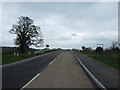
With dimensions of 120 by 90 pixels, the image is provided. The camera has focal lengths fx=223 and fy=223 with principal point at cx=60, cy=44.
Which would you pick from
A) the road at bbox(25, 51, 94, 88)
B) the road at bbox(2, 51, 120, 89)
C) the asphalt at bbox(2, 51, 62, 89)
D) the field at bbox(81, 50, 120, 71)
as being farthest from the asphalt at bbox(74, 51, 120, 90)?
the asphalt at bbox(2, 51, 62, 89)

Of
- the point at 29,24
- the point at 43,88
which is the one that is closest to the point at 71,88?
the point at 43,88

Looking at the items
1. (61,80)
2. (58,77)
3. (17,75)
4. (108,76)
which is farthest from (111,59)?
(61,80)

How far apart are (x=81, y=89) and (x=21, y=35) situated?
5468cm

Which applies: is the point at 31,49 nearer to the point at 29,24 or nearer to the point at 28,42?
the point at 28,42

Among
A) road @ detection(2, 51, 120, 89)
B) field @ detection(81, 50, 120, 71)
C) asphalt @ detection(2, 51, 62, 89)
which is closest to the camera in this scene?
asphalt @ detection(2, 51, 62, 89)

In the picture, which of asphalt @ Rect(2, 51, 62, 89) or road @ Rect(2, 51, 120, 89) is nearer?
asphalt @ Rect(2, 51, 62, 89)

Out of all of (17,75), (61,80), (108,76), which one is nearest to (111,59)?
(108,76)

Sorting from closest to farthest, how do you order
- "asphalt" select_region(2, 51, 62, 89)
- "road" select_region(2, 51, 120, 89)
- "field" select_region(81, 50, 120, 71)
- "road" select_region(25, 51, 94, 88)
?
1. "road" select_region(25, 51, 94, 88)
2. "asphalt" select_region(2, 51, 62, 89)
3. "road" select_region(2, 51, 120, 89)
4. "field" select_region(81, 50, 120, 71)

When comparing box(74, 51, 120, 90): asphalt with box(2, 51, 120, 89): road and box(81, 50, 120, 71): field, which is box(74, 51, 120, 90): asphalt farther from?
box(81, 50, 120, 71): field

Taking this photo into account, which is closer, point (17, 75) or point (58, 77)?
point (58, 77)

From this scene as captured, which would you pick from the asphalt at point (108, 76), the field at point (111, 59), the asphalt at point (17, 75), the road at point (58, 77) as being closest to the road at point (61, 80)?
the road at point (58, 77)

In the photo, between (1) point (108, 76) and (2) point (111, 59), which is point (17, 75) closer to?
(1) point (108, 76)

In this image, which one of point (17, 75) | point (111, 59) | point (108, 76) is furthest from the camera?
point (111, 59)

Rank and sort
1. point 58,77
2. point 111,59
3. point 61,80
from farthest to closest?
point 111,59 → point 58,77 → point 61,80
